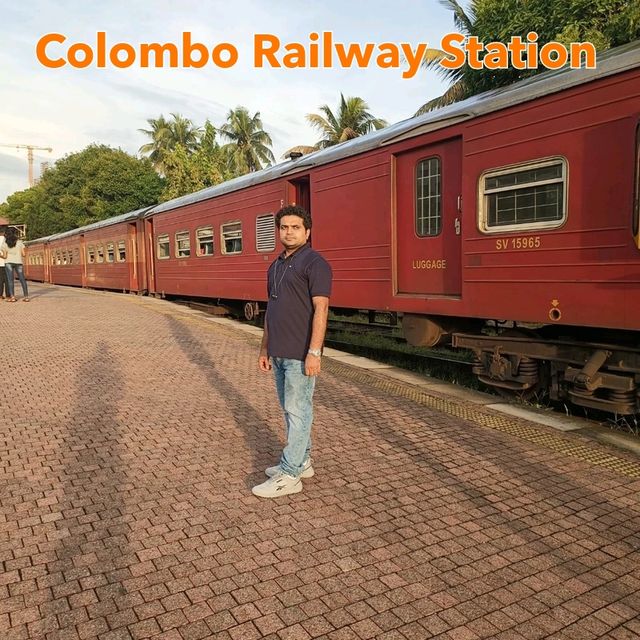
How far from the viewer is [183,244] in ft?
52.6

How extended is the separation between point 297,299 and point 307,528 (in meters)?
1.42

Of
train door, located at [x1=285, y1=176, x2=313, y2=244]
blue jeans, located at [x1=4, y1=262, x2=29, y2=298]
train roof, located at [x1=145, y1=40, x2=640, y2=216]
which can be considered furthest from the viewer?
blue jeans, located at [x1=4, y1=262, x2=29, y2=298]

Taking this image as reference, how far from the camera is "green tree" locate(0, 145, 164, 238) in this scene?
1714 inches

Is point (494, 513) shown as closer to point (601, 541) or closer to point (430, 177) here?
point (601, 541)

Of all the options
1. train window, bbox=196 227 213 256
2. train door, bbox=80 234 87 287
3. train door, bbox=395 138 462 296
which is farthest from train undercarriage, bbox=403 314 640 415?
train door, bbox=80 234 87 287

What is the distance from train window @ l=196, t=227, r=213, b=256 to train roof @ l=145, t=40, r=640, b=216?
3732mm

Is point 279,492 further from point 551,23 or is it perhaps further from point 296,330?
point 551,23

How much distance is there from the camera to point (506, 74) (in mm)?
18609

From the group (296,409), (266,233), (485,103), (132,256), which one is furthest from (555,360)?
(132,256)

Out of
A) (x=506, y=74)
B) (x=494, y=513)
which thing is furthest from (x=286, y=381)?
(x=506, y=74)

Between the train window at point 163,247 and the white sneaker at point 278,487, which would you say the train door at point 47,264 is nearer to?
the train window at point 163,247

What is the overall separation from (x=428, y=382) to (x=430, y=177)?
2.57 m

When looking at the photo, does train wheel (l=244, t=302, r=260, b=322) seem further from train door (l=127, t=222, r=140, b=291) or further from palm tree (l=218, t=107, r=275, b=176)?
palm tree (l=218, t=107, r=275, b=176)

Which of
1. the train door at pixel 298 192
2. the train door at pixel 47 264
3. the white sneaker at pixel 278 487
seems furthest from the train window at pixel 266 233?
the train door at pixel 47 264
